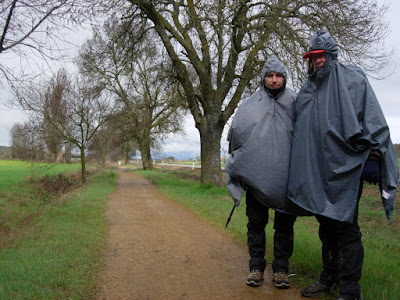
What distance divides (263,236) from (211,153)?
901 centimetres

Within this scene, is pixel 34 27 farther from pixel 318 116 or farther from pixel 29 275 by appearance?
pixel 318 116

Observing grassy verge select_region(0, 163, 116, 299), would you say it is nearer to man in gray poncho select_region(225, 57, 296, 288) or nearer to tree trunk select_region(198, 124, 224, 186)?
man in gray poncho select_region(225, 57, 296, 288)

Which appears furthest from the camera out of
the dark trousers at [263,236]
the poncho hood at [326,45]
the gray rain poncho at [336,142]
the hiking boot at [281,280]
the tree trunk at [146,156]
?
the tree trunk at [146,156]

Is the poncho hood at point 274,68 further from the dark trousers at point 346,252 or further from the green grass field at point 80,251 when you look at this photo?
the green grass field at point 80,251

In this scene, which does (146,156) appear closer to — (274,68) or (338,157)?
(274,68)

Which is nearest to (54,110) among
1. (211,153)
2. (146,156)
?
(211,153)

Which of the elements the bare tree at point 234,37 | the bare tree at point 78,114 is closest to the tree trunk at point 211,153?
the bare tree at point 234,37

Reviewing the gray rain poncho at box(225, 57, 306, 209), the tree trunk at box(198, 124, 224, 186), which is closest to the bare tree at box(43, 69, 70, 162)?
the tree trunk at box(198, 124, 224, 186)

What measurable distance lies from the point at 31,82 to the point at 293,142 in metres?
4.72

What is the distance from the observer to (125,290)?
310 cm

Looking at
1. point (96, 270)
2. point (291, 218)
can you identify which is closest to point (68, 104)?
point (96, 270)

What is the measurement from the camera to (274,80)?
3193mm

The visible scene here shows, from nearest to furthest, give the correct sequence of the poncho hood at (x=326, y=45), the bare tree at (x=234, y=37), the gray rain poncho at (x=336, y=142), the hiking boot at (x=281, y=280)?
the gray rain poncho at (x=336, y=142)
the poncho hood at (x=326, y=45)
the hiking boot at (x=281, y=280)
the bare tree at (x=234, y=37)

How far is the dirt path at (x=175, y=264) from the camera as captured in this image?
302 cm
